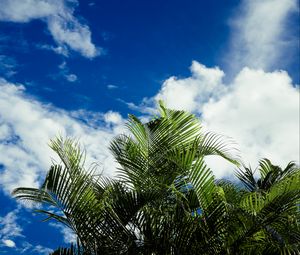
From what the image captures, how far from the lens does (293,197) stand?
471 cm

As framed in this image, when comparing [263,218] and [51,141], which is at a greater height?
[51,141]

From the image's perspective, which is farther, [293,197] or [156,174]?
[156,174]

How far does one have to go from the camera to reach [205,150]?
6.07 metres

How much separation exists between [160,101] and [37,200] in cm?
251

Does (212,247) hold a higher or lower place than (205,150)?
lower

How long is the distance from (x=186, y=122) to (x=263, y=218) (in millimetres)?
1837

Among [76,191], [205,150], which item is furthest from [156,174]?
[76,191]

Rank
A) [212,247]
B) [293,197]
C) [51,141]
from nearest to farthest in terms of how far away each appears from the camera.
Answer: [293,197], [212,247], [51,141]

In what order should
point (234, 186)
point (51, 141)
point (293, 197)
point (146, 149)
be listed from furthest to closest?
point (234, 186) → point (146, 149) → point (51, 141) → point (293, 197)

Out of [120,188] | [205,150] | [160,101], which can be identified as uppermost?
[160,101]

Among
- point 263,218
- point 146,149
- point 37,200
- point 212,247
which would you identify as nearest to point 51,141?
point 37,200

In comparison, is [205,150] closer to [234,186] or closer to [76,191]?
[234,186]

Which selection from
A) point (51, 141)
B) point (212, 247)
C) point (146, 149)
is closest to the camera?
point (212, 247)

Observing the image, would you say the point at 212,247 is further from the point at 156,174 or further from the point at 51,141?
the point at 51,141
